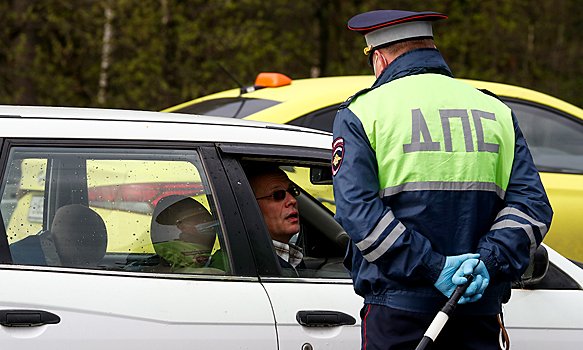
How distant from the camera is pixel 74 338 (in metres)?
1.96

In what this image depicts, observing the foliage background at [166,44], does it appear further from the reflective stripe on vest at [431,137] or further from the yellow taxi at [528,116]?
the reflective stripe on vest at [431,137]

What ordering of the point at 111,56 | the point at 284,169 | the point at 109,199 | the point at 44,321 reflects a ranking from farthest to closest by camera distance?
the point at 111,56 < the point at 284,169 < the point at 109,199 < the point at 44,321

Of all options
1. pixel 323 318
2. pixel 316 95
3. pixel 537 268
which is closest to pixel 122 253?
pixel 323 318

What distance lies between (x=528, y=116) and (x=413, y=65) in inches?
115

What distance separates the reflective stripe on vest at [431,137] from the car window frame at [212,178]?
586mm

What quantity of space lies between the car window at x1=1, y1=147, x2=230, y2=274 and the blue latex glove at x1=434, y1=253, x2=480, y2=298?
77 centimetres

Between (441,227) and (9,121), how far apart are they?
1429mm

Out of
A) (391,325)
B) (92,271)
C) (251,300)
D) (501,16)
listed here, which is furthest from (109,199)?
(501,16)

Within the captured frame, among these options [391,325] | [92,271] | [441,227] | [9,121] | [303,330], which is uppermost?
[9,121]

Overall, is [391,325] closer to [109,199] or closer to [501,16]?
[109,199]

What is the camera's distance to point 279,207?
280 cm

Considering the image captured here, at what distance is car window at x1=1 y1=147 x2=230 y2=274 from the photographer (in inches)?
83.1

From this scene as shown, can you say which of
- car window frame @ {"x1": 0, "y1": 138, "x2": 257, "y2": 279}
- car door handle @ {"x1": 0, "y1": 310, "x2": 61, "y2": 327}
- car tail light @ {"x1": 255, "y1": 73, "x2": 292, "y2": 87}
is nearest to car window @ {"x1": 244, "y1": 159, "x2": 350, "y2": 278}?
car window frame @ {"x1": 0, "y1": 138, "x2": 257, "y2": 279}

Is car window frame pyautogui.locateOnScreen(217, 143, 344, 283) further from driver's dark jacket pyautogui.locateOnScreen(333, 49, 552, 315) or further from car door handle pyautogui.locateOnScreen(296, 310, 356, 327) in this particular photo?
driver's dark jacket pyautogui.locateOnScreen(333, 49, 552, 315)
